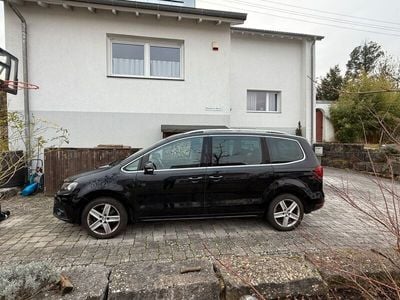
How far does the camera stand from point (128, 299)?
8.30ft

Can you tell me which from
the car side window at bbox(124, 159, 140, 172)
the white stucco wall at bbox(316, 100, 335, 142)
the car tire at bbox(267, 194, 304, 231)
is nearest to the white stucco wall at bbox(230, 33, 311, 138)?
the white stucco wall at bbox(316, 100, 335, 142)

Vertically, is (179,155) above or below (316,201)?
above

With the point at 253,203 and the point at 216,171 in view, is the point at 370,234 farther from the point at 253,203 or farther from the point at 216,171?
the point at 216,171

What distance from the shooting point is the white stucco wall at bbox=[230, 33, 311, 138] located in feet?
38.1

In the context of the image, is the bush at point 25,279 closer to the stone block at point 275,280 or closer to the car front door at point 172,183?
the stone block at point 275,280

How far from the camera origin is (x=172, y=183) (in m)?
4.38

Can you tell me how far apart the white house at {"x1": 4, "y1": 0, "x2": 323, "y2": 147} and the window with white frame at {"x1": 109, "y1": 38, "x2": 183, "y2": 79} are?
3cm

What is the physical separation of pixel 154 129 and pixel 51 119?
3005 millimetres

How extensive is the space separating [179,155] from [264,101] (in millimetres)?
8600

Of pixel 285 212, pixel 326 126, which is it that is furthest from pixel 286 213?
pixel 326 126

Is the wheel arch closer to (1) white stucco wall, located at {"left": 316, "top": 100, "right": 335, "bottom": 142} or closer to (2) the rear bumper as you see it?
(2) the rear bumper

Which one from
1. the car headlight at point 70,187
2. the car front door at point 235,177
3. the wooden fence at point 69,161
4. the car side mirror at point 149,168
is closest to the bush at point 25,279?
the car headlight at point 70,187

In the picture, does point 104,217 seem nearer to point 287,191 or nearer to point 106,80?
point 287,191

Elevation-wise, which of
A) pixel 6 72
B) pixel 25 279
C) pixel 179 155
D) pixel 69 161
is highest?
pixel 6 72
